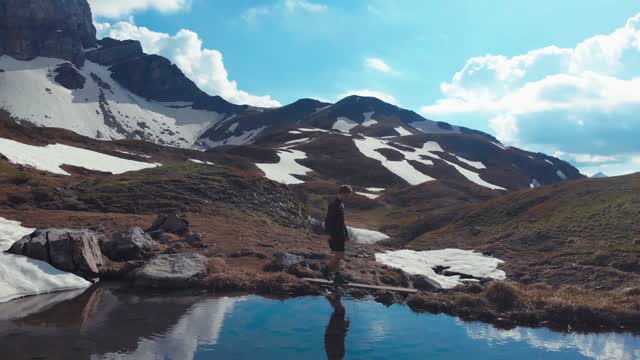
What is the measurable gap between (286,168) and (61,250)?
5082 inches

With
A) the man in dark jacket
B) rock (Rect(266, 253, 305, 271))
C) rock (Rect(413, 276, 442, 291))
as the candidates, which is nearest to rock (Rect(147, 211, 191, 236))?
rock (Rect(266, 253, 305, 271))

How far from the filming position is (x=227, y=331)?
1416cm

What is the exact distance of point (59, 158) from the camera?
69.4m

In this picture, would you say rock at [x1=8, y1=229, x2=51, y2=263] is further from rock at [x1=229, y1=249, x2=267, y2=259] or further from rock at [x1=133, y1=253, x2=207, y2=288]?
Result: rock at [x1=229, y1=249, x2=267, y2=259]

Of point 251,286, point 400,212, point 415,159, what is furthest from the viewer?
point 415,159

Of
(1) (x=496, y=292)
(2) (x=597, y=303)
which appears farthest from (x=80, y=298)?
(2) (x=597, y=303)

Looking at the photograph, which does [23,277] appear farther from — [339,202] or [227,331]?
[339,202]

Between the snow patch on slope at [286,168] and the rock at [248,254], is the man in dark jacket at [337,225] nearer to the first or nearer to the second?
the rock at [248,254]

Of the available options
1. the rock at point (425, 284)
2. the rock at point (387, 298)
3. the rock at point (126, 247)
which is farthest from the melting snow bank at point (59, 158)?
the rock at point (387, 298)

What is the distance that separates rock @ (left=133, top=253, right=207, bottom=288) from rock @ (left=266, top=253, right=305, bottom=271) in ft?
10.9

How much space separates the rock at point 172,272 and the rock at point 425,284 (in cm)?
1011

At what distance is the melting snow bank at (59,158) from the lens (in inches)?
2335

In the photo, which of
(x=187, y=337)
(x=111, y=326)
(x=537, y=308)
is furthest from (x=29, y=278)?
(x=537, y=308)

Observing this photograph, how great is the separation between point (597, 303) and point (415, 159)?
170m
